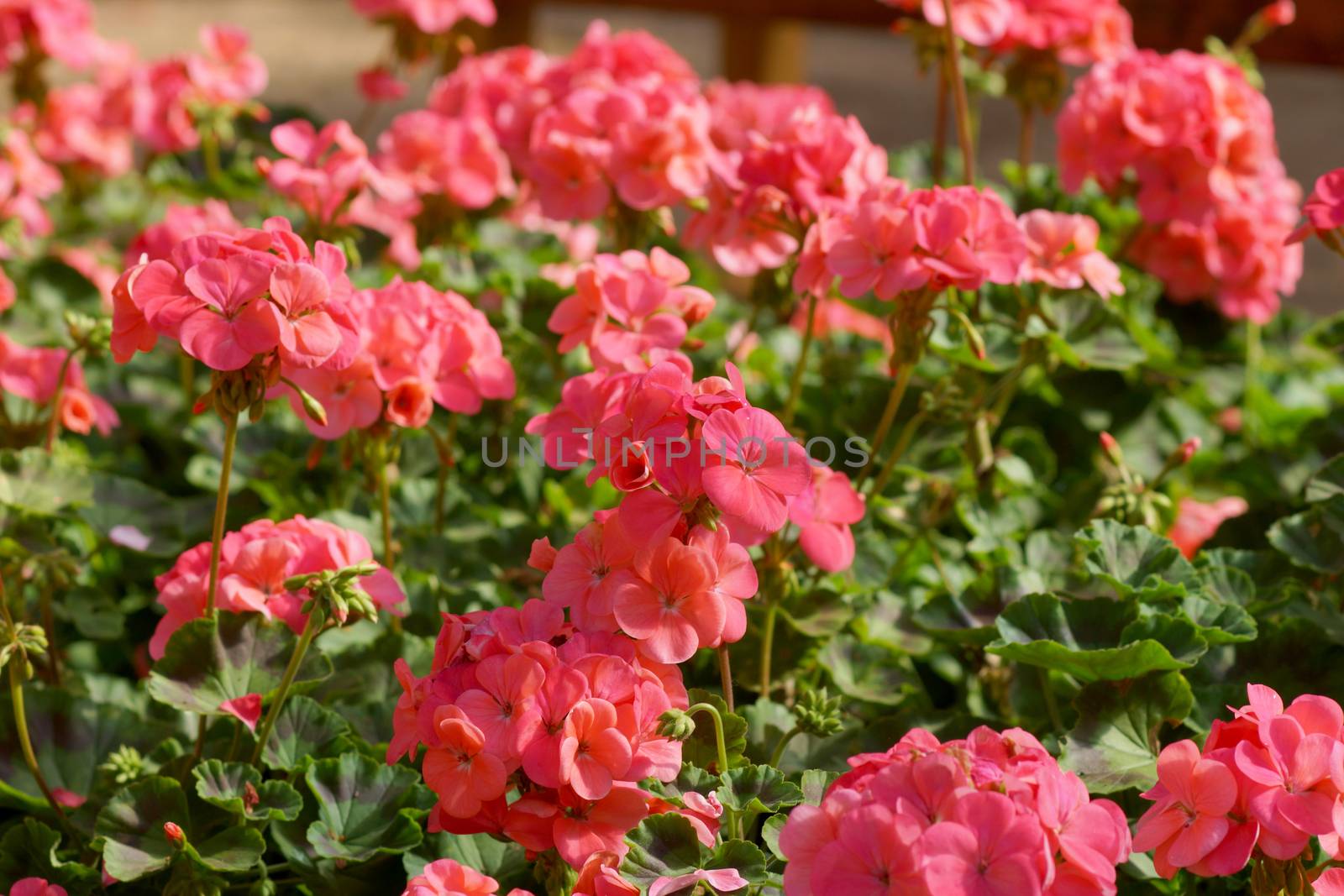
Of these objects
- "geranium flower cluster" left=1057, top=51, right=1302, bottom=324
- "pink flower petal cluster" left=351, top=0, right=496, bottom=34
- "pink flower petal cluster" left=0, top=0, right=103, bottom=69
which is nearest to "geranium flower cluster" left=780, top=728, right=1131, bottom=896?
"geranium flower cluster" left=1057, top=51, right=1302, bottom=324

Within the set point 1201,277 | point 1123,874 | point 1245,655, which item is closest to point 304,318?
point 1123,874

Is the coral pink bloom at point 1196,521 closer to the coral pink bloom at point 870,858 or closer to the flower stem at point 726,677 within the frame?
the flower stem at point 726,677

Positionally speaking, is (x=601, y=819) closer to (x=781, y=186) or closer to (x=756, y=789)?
(x=756, y=789)

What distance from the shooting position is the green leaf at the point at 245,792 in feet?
3.81

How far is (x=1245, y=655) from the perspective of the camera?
138 cm

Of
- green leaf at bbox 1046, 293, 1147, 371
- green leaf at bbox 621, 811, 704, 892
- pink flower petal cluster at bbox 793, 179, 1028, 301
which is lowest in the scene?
green leaf at bbox 621, 811, 704, 892

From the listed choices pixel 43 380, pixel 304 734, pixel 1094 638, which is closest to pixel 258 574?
pixel 304 734

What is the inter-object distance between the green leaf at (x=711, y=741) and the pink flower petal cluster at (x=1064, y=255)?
25.8 inches

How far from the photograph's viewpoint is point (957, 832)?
83 cm

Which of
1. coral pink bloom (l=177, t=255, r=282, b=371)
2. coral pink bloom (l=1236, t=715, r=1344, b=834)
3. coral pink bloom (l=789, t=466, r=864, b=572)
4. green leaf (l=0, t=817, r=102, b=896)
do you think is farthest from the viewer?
coral pink bloom (l=789, t=466, r=864, b=572)

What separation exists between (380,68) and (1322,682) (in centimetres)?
195

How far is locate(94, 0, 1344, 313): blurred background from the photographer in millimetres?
2832

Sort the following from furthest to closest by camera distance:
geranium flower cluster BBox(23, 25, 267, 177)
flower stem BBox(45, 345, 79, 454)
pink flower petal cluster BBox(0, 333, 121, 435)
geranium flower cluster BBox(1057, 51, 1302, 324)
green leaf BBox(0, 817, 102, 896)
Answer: geranium flower cluster BBox(23, 25, 267, 177), geranium flower cluster BBox(1057, 51, 1302, 324), pink flower petal cluster BBox(0, 333, 121, 435), flower stem BBox(45, 345, 79, 454), green leaf BBox(0, 817, 102, 896)

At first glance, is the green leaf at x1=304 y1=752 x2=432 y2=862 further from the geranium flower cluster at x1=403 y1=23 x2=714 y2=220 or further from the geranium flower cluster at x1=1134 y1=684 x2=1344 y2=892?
the geranium flower cluster at x1=403 y1=23 x2=714 y2=220
